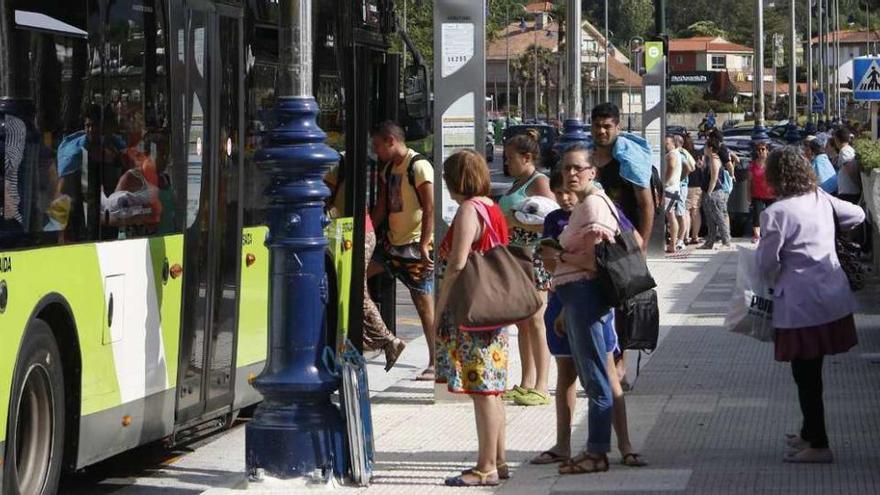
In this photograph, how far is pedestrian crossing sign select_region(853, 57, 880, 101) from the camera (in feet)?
89.4

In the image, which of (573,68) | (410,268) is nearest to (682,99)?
(573,68)

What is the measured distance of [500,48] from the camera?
17275 centimetres

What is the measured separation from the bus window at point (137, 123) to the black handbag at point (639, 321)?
2.60m

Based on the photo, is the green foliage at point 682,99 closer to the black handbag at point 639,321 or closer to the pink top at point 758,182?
the pink top at point 758,182

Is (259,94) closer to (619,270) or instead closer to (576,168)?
(576,168)

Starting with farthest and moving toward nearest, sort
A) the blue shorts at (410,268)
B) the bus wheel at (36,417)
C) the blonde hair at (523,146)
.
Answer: the blue shorts at (410,268), the blonde hair at (523,146), the bus wheel at (36,417)

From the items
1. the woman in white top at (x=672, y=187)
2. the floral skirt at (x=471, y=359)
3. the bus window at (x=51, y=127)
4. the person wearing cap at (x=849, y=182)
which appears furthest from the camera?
the woman in white top at (x=672, y=187)

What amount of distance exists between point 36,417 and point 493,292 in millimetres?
2156

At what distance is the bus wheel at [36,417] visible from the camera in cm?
744

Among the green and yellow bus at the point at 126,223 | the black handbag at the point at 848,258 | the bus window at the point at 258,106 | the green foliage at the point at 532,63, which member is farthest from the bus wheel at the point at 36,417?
the green foliage at the point at 532,63

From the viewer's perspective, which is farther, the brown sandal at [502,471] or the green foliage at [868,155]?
the green foliage at [868,155]

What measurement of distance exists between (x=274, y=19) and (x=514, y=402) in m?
2.88

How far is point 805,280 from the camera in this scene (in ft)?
28.8

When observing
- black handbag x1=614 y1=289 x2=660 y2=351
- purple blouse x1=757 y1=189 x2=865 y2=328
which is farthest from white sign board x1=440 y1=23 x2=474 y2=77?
purple blouse x1=757 y1=189 x2=865 y2=328
